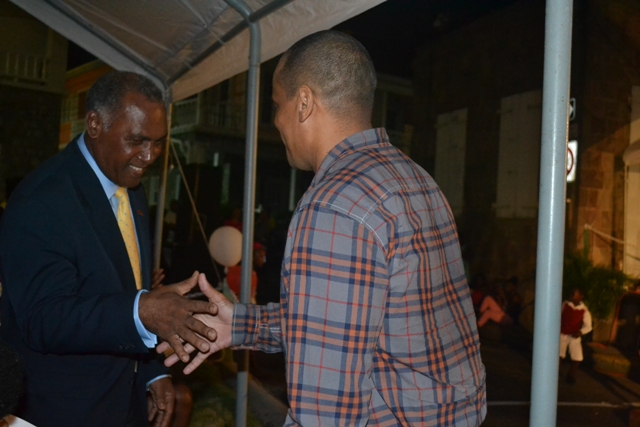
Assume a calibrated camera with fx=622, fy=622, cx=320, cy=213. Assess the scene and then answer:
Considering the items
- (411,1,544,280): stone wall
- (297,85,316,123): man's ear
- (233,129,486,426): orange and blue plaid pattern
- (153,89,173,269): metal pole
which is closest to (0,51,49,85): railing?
(411,1,544,280): stone wall

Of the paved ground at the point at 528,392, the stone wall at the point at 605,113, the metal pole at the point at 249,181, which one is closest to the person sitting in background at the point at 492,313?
the paved ground at the point at 528,392

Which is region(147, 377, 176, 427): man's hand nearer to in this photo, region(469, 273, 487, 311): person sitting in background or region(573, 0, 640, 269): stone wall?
region(469, 273, 487, 311): person sitting in background

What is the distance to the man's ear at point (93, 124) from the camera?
8.57 ft

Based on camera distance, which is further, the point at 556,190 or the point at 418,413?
the point at 556,190

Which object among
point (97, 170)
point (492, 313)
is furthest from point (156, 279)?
point (492, 313)

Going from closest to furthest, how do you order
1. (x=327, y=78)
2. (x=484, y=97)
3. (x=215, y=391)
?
(x=327, y=78)
(x=215, y=391)
(x=484, y=97)

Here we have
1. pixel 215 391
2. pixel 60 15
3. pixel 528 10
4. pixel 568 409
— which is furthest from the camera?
pixel 528 10

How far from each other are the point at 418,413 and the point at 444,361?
0.15 meters

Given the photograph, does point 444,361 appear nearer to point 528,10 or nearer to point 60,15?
point 60,15

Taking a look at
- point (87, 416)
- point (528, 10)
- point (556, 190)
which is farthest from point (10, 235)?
point (528, 10)

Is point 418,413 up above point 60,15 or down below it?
below

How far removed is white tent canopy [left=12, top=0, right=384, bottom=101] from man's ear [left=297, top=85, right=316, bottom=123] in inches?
54.8

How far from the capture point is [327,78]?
70.9 inches

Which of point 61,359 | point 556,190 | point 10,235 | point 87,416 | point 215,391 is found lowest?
point 215,391
